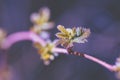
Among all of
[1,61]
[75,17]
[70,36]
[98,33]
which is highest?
[75,17]

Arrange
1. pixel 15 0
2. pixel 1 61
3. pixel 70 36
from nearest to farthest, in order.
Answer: pixel 70 36
pixel 1 61
pixel 15 0

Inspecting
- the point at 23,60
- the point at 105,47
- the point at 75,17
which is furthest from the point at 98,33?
the point at 23,60

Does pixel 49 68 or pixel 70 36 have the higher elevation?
pixel 49 68

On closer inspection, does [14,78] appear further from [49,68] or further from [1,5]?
[1,5]

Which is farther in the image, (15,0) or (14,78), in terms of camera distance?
(15,0)

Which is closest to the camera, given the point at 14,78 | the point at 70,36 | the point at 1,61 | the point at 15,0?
the point at 70,36

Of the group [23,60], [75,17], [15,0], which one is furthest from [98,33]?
[15,0]
